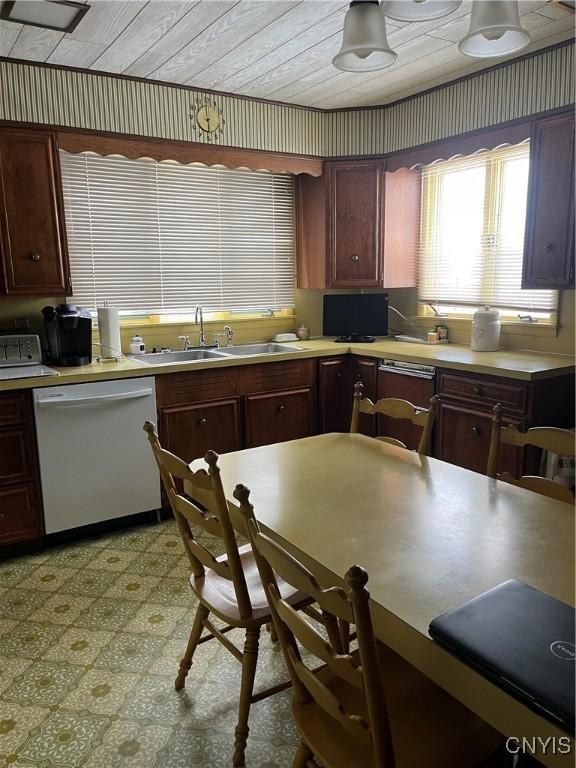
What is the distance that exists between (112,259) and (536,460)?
9.14 feet

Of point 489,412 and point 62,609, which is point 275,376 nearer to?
point 489,412

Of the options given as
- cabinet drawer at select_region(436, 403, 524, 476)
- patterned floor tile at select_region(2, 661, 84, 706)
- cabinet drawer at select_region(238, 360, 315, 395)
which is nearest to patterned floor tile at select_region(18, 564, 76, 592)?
patterned floor tile at select_region(2, 661, 84, 706)

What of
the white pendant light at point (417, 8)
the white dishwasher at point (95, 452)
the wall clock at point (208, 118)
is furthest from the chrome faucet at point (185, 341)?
the white pendant light at point (417, 8)

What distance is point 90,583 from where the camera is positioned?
2684 millimetres

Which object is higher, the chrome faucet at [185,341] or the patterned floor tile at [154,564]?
the chrome faucet at [185,341]

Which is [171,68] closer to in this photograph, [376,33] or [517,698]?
[376,33]

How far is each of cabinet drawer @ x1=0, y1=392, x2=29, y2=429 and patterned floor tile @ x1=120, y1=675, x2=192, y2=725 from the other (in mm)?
1448

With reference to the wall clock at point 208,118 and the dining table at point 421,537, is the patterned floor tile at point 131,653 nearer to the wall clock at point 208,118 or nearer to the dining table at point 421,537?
the dining table at point 421,537

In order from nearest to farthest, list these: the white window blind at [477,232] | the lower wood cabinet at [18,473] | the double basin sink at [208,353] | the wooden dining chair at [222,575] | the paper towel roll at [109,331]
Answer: the wooden dining chair at [222,575], the lower wood cabinet at [18,473], the paper towel roll at [109,331], the white window blind at [477,232], the double basin sink at [208,353]

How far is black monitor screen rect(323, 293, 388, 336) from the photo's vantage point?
4184 millimetres

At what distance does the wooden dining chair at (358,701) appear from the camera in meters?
0.98

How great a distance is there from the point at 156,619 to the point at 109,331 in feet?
5.64

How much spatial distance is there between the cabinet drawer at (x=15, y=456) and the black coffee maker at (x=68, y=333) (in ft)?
1.67

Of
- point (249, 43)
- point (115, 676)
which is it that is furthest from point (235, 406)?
point (249, 43)
